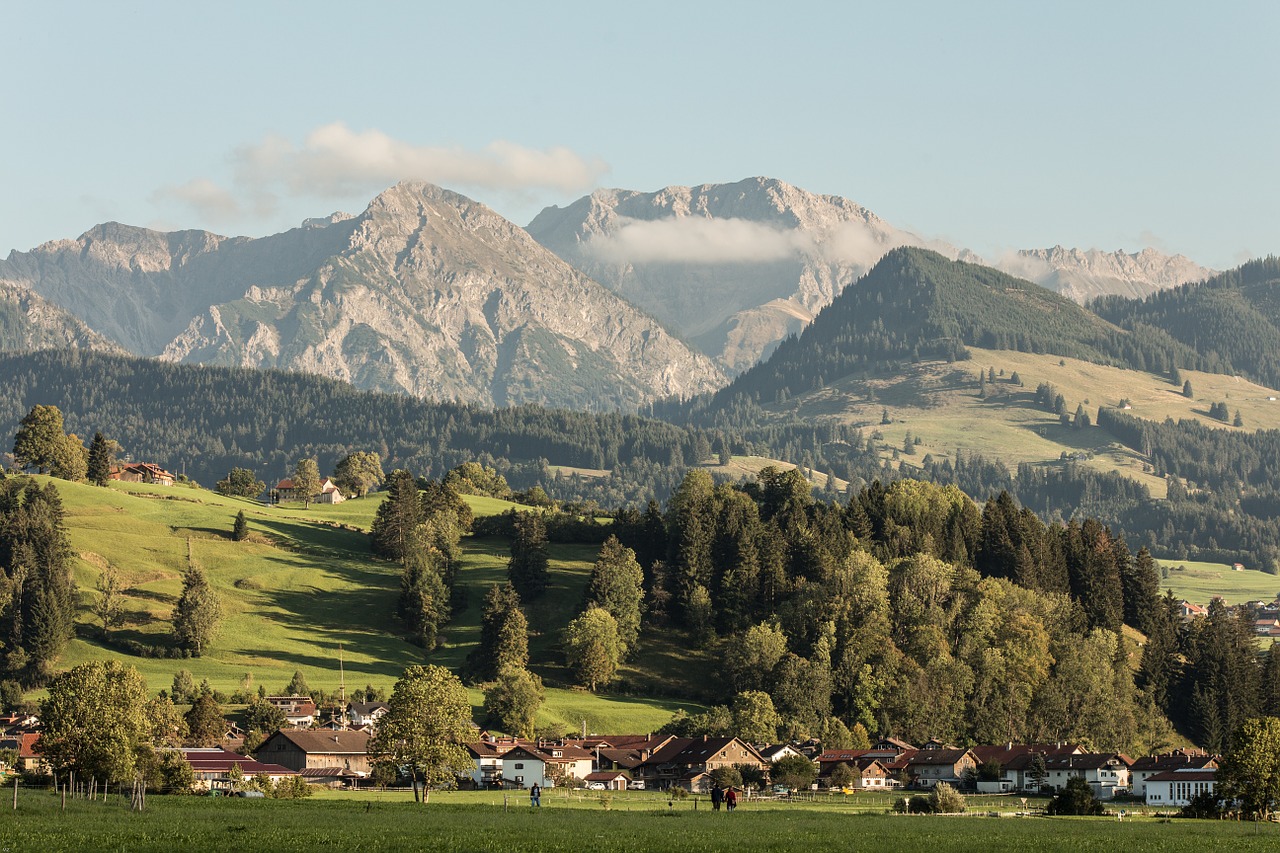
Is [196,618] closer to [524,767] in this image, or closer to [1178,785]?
[524,767]

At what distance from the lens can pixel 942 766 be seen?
137375mm

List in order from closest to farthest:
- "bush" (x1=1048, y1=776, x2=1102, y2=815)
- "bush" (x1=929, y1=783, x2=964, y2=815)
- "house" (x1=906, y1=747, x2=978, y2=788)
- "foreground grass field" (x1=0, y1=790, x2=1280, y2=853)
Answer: "foreground grass field" (x1=0, y1=790, x2=1280, y2=853) < "bush" (x1=1048, y1=776, x2=1102, y2=815) < "bush" (x1=929, y1=783, x2=964, y2=815) < "house" (x1=906, y1=747, x2=978, y2=788)

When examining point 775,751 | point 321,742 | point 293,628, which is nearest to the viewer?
point 321,742

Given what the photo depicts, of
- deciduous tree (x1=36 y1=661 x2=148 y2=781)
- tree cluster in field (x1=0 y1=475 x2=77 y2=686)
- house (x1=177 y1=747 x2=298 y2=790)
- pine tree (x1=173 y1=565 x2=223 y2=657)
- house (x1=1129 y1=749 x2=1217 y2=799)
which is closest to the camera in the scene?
deciduous tree (x1=36 y1=661 x2=148 y2=781)

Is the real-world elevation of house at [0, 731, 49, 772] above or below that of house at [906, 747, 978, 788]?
above

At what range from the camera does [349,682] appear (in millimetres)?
162750

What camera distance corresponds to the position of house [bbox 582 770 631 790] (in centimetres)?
13162

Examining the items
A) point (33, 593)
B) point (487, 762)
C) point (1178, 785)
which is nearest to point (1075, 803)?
point (1178, 785)

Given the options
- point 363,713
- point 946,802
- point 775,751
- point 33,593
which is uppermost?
point 33,593

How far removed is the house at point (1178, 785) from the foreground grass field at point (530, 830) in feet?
118

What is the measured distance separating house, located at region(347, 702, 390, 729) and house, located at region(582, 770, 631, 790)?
21021mm

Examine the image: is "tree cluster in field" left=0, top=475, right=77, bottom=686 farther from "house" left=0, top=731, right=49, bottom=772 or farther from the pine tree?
"house" left=0, top=731, right=49, bottom=772

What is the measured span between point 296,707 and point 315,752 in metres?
Result: 19.7

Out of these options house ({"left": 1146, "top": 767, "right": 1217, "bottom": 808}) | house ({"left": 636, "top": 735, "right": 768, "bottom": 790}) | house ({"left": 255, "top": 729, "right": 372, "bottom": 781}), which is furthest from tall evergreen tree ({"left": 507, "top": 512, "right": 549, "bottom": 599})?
house ({"left": 1146, "top": 767, "right": 1217, "bottom": 808})
